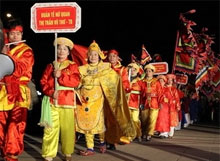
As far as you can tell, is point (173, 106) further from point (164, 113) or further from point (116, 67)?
point (116, 67)

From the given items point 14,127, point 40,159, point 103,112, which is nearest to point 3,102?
point 14,127

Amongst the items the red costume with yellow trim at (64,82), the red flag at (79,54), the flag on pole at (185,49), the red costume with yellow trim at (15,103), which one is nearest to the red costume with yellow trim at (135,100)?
the red flag at (79,54)

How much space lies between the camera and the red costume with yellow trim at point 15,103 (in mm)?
5188

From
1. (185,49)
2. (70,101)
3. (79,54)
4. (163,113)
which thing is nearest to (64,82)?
(70,101)

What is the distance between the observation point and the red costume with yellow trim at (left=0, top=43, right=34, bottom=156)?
5188mm

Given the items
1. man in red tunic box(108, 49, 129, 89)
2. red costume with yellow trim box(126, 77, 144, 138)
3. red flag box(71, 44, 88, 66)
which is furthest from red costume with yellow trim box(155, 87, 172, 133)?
red flag box(71, 44, 88, 66)

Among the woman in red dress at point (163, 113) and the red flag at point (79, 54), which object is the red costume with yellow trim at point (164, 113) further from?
the red flag at point (79, 54)

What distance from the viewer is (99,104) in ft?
23.5

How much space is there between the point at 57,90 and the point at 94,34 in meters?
18.1

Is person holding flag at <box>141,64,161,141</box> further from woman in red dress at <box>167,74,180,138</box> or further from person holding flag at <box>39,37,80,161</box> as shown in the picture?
person holding flag at <box>39,37,80,161</box>

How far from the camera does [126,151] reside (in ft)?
24.7

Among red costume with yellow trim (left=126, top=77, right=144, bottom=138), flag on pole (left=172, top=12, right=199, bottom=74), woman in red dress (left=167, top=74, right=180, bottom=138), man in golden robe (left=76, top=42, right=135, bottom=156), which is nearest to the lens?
man in golden robe (left=76, top=42, right=135, bottom=156)

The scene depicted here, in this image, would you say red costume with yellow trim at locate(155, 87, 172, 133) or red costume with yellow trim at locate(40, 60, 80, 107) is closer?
red costume with yellow trim at locate(40, 60, 80, 107)

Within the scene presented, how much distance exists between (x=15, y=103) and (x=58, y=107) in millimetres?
813
